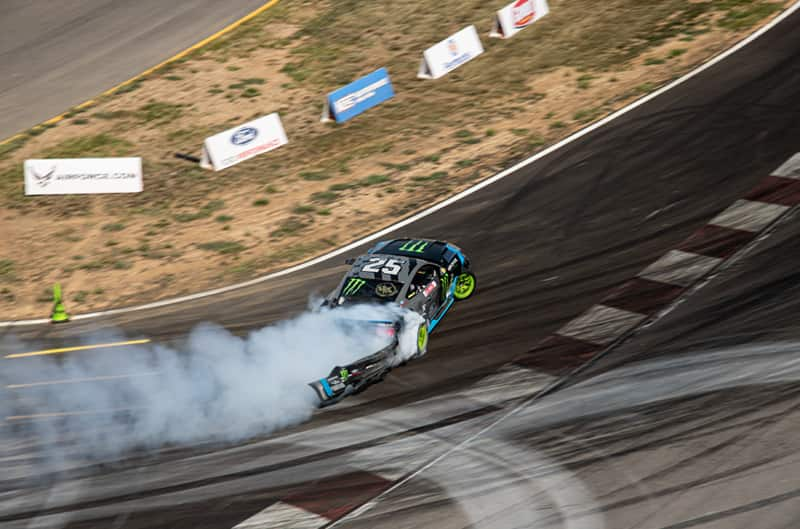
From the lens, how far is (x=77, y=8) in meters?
38.4

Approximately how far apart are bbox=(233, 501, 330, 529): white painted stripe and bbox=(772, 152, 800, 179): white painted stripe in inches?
579

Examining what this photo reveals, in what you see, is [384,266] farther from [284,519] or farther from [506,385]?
[284,519]

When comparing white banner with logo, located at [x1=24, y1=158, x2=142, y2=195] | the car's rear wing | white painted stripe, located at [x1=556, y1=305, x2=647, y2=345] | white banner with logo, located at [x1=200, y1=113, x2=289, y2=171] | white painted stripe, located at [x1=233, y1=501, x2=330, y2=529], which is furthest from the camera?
white banner with logo, located at [x1=200, y1=113, x2=289, y2=171]

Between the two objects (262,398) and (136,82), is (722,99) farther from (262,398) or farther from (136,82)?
(136,82)

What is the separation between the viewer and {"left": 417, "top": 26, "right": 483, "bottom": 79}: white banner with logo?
3150cm

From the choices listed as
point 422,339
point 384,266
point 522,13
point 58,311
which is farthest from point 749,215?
point 58,311

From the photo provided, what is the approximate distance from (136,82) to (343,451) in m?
20.9

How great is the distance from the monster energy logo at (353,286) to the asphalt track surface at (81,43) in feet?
56.6

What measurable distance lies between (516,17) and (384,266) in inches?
639

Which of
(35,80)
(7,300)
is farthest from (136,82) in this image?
(7,300)

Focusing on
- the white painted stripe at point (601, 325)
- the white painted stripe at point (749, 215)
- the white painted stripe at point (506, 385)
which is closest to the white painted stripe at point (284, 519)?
the white painted stripe at point (506, 385)

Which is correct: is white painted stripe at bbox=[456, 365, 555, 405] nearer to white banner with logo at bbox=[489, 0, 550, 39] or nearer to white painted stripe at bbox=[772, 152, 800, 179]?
white painted stripe at bbox=[772, 152, 800, 179]

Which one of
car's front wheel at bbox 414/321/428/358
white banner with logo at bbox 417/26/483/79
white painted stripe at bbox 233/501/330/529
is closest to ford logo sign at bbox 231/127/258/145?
white banner with logo at bbox 417/26/483/79

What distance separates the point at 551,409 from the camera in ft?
57.4
